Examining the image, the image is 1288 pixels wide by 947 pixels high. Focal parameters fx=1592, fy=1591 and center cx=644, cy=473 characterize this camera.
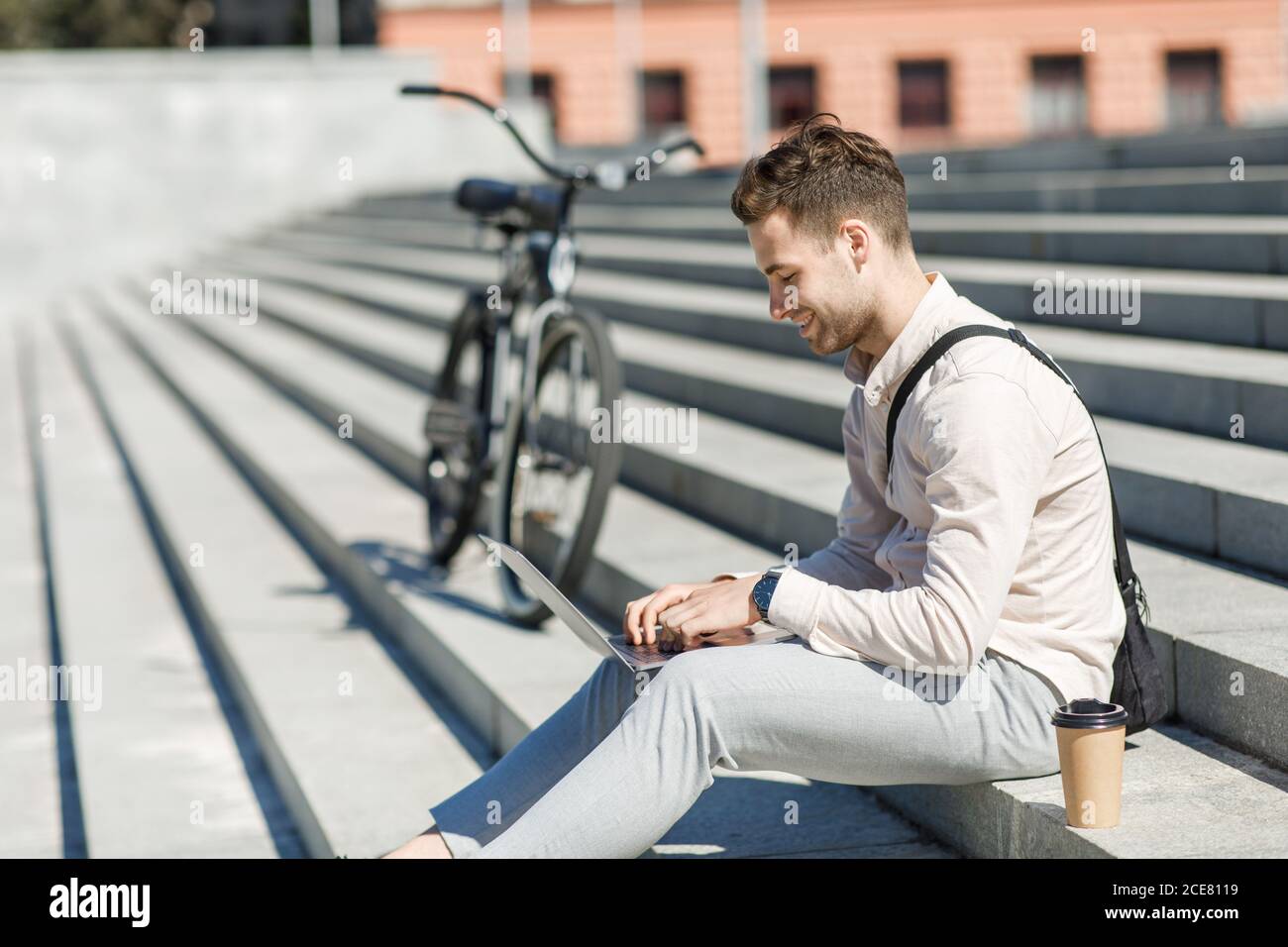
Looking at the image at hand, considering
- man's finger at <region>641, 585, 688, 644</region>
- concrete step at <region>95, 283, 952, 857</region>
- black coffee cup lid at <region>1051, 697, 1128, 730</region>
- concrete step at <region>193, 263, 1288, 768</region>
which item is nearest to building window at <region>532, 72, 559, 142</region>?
concrete step at <region>95, 283, 952, 857</region>

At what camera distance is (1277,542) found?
3.29 metres

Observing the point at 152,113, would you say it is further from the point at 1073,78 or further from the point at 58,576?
the point at 1073,78

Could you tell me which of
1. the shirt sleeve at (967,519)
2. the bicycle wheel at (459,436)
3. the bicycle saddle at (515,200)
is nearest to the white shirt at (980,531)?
the shirt sleeve at (967,519)

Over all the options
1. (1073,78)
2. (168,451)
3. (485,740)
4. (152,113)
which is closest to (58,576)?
(168,451)

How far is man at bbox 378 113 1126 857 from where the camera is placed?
92.0 inches

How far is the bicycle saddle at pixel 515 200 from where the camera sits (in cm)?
456

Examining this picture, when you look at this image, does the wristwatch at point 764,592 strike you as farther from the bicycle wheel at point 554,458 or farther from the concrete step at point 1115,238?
the concrete step at point 1115,238

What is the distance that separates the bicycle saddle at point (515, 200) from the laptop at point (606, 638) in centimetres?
203

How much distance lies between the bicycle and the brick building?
83.4 feet

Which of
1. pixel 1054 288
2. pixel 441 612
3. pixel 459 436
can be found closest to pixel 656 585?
pixel 441 612

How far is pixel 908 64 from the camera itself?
3044 cm

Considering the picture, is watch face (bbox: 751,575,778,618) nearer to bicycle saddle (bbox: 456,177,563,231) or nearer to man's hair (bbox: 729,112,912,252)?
man's hair (bbox: 729,112,912,252)
